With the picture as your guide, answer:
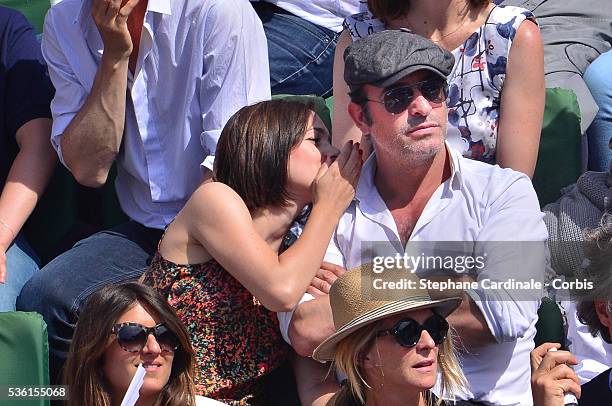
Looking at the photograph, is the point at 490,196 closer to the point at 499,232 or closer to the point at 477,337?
the point at 499,232

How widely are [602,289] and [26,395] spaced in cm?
158

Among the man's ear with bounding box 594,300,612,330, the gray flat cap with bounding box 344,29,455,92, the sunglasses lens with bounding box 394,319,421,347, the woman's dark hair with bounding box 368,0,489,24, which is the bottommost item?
the sunglasses lens with bounding box 394,319,421,347

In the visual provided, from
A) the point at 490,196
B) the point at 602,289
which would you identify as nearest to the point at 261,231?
the point at 490,196

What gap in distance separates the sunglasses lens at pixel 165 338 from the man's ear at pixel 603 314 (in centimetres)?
109

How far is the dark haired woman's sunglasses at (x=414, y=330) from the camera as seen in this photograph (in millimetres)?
2963

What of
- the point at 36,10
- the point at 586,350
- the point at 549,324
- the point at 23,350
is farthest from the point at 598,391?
the point at 36,10

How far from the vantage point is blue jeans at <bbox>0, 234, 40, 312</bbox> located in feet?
12.7

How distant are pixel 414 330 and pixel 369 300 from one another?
130mm

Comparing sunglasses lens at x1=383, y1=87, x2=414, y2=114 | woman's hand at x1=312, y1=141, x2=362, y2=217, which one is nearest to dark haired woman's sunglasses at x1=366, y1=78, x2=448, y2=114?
sunglasses lens at x1=383, y1=87, x2=414, y2=114

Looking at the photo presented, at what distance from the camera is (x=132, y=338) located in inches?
129

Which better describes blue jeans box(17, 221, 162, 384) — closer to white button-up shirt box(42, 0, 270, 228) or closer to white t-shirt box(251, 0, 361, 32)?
white button-up shirt box(42, 0, 270, 228)

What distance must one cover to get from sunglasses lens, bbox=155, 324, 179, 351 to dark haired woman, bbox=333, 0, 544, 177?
89cm

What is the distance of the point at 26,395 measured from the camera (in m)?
3.49

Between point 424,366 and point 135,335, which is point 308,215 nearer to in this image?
point 135,335
